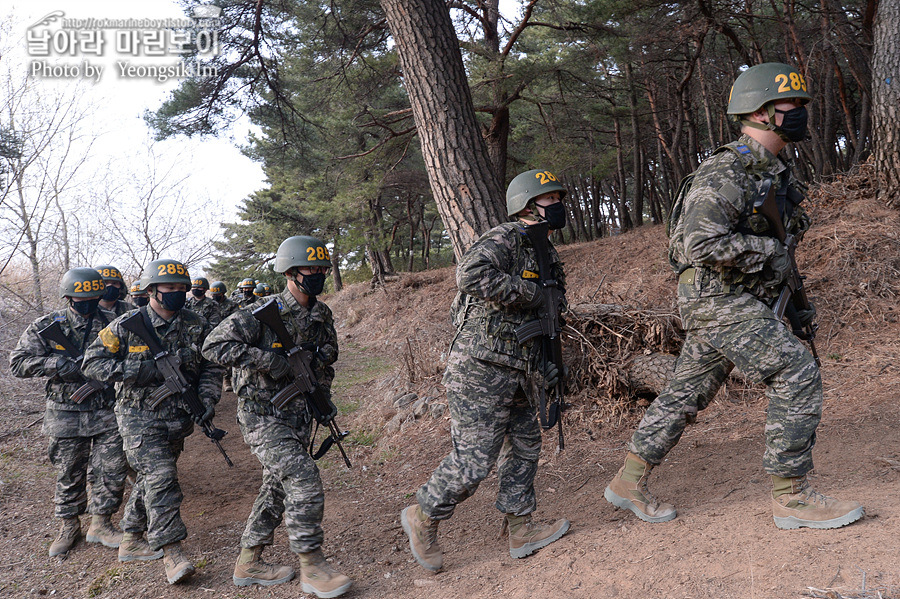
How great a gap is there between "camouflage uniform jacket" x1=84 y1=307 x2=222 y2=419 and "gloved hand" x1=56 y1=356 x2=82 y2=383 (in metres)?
0.75

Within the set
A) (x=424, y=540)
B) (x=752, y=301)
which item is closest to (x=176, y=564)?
(x=424, y=540)

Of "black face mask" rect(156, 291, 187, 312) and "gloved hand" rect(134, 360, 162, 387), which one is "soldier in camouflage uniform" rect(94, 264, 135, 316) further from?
"gloved hand" rect(134, 360, 162, 387)

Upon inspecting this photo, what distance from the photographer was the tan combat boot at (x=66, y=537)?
200 inches

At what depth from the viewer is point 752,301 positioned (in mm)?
3092

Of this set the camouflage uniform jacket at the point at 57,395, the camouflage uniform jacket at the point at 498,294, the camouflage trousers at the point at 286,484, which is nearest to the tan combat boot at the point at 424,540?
the camouflage trousers at the point at 286,484

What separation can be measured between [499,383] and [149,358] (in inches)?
117

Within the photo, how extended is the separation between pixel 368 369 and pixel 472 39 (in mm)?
6699

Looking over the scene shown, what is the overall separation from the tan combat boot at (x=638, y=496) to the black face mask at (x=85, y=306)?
522 cm

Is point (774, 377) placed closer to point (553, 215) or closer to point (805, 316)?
point (805, 316)

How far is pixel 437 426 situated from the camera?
6672 mm

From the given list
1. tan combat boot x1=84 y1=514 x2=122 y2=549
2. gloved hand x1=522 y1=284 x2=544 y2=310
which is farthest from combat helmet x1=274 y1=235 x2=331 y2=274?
tan combat boot x1=84 y1=514 x2=122 y2=549

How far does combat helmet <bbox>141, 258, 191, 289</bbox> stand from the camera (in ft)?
15.5

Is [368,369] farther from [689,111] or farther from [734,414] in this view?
[689,111]

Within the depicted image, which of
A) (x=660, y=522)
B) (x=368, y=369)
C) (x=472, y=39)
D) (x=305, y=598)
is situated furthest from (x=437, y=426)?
(x=472, y=39)
